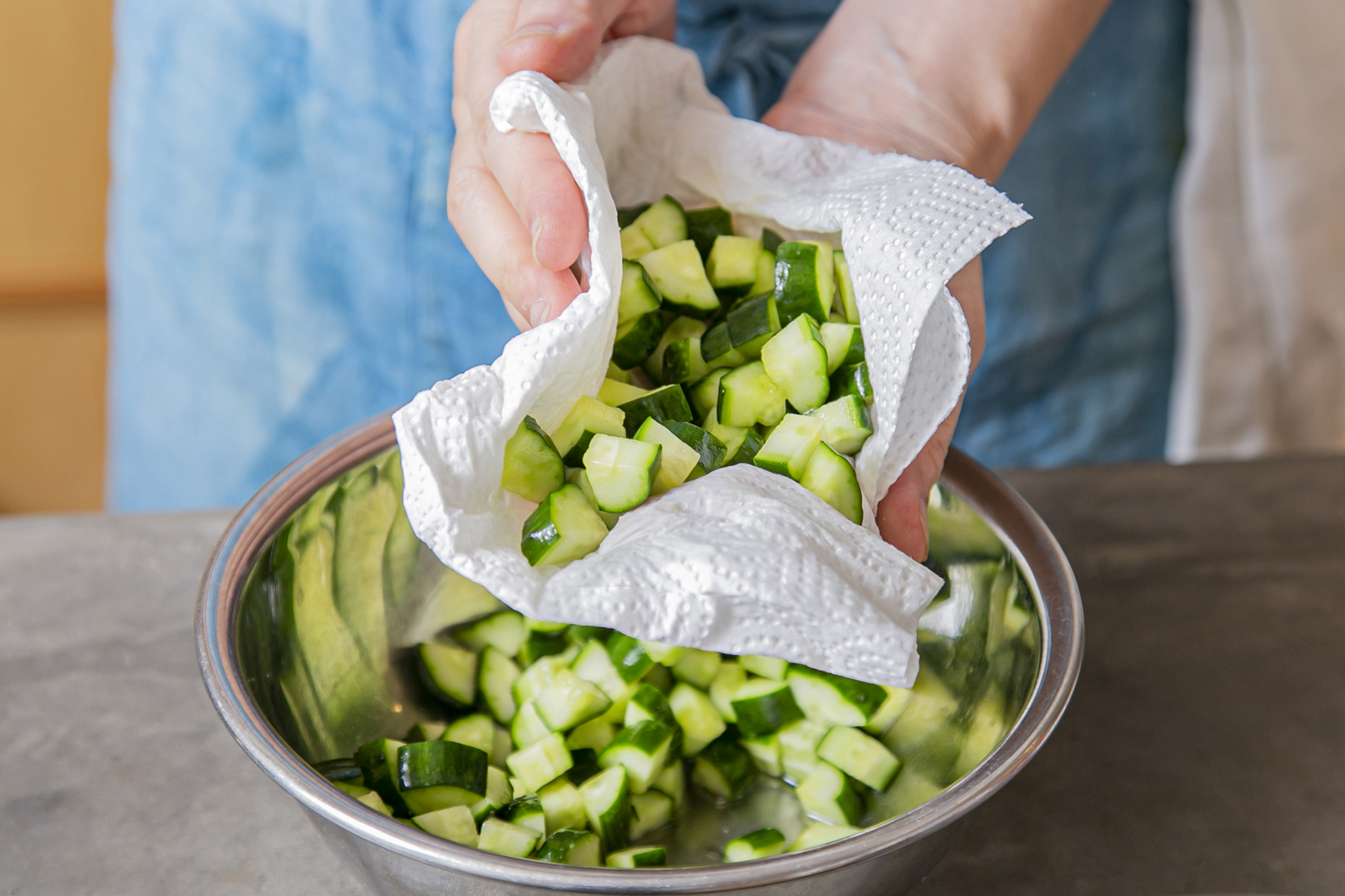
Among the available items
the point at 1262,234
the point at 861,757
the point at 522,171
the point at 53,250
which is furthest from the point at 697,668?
the point at 53,250

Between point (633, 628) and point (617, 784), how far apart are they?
0.53 feet

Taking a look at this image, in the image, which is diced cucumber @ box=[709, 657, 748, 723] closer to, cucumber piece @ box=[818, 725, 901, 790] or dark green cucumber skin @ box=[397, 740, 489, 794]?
cucumber piece @ box=[818, 725, 901, 790]

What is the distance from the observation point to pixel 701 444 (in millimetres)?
657

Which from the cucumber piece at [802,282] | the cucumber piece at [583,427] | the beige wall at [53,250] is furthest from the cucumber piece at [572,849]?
the beige wall at [53,250]

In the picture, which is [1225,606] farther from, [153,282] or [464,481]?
[153,282]

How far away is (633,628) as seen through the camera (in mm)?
559

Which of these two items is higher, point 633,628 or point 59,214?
point 633,628

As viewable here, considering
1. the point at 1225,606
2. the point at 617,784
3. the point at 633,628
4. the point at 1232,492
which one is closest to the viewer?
the point at 633,628

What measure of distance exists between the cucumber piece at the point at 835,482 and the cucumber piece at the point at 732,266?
0.50 ft

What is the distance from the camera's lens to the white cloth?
1.04 meters

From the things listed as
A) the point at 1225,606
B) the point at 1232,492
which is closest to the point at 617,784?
the point at 1225,606

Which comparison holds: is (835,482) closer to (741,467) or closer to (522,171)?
(741,467)

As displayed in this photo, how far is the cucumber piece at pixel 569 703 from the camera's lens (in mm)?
711

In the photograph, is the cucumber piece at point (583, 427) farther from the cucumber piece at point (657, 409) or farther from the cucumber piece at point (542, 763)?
the cucumber piece at point (542, 763)
